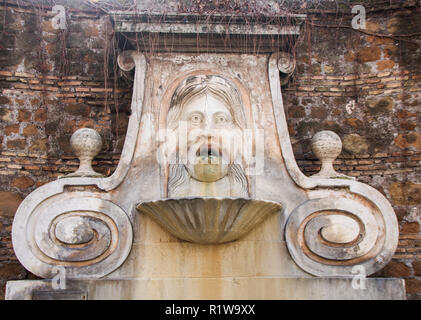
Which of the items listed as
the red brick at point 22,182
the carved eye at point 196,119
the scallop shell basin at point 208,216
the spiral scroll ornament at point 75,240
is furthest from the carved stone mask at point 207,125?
the red brick at point 22,182

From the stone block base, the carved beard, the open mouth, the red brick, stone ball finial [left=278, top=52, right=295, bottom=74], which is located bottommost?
the stone block base

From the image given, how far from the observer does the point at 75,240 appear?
384 centimetres

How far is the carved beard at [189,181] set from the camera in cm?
405

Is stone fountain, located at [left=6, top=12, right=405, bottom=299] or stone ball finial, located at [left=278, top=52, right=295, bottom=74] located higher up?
stone ball finial, located at [left=278, top=52, right=295, bottom=74]

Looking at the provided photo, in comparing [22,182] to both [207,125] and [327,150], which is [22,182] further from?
[327,150]

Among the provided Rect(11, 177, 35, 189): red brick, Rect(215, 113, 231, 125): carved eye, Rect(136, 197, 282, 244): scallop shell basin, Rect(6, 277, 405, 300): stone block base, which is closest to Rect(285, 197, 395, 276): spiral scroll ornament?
Rect(6, 277, 405, 300): stone block base

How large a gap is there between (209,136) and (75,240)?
3.84 ft

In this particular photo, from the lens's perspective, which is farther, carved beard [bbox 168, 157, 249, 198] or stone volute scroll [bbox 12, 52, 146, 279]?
carved beard [bbox 168, 157, 249, 198]

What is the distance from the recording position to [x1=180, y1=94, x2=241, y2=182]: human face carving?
4.04 metres

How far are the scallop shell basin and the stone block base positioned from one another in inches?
11.9

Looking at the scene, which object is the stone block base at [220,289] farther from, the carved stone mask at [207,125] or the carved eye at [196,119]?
the carved eye at [196,119]

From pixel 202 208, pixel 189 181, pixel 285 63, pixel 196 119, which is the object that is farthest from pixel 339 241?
pixel 285 63

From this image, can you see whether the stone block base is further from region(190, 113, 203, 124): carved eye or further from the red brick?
the red brick

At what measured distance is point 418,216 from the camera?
16.3 feet
